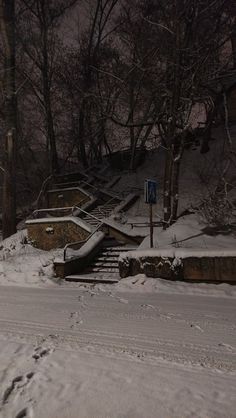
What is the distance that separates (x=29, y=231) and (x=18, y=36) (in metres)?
11.1

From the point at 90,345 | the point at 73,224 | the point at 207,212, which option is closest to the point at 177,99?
the point at 207,212

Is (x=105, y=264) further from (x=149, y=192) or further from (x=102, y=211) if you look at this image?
(x=102, y=211)

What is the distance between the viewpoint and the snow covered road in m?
3.59

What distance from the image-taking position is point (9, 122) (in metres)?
15.9

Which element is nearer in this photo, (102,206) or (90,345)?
(90,345)

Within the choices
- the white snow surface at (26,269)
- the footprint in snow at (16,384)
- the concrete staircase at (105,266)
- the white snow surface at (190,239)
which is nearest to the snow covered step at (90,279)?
the concrete staircase at (105,266)

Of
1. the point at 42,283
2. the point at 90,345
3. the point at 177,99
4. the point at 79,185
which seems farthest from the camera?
the point at 79,185

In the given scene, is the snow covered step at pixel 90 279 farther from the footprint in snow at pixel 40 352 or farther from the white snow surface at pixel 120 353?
the footprint in snow at pixel 40 352

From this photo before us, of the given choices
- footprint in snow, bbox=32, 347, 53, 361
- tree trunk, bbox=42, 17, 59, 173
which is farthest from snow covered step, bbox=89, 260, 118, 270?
tree trunk, bbox=42, 17, 59, 173

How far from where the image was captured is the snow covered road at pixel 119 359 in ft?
11.8

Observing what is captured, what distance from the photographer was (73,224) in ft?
45.9

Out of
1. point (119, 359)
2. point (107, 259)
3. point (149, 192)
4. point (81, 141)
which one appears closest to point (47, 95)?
point (81, 141)

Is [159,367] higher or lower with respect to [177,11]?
lower

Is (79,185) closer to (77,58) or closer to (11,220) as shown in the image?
(11,220)
